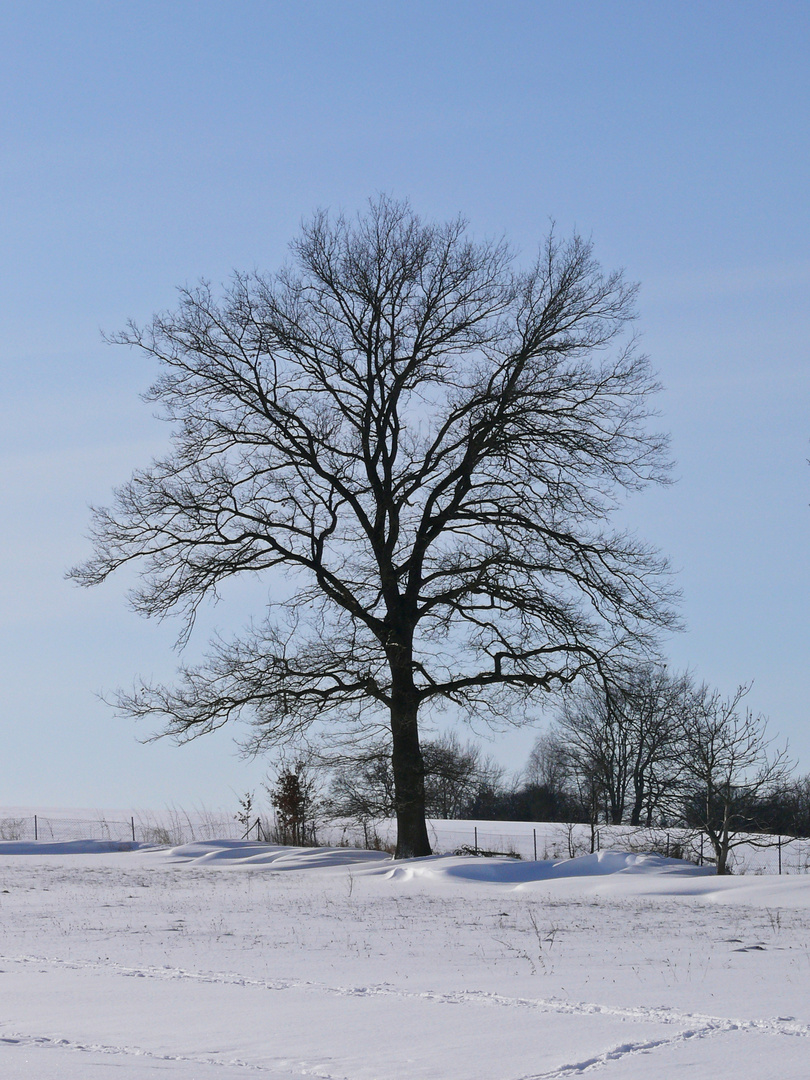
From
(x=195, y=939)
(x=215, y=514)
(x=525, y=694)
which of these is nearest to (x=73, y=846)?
(x=215, y=514)

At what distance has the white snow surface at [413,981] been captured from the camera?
237 inches

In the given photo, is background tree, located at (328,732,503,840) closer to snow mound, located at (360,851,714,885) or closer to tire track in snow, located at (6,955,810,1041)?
snow mound, located at (360,851,714,885)

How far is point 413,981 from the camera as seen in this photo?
353 inches

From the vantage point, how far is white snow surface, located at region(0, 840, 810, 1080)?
19.7 ft

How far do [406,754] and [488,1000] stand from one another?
16.3 metres

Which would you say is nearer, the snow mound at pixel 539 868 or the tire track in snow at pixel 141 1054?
the tire track in snow at pixel 141 1054

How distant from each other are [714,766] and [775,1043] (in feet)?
61.7

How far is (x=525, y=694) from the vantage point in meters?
24.0

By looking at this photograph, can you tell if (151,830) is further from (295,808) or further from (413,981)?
(413,981)

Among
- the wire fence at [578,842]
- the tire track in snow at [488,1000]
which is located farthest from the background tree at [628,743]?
the tire track in snow at [488,1000]

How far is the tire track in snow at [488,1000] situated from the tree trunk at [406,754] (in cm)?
1398

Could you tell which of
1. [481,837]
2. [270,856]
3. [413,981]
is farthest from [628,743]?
[413,981]

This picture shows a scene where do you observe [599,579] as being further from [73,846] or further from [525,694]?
[73,846]

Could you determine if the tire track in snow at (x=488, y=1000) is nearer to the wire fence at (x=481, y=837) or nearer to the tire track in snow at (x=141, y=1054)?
the tire track in snow at (x=141, y=1054)
